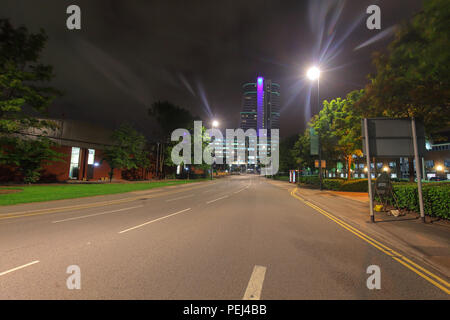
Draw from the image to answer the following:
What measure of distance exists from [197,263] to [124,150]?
3371 centimetres

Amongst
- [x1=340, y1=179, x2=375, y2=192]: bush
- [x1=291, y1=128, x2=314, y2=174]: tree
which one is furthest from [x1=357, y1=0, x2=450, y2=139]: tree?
[x1=291, y1=128, x2=314, y2=174]: tree

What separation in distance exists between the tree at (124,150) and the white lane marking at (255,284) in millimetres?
33361

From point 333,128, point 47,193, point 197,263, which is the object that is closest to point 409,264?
point 197,263

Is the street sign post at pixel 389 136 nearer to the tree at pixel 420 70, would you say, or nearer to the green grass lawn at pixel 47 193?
the tree at pixel 420 70

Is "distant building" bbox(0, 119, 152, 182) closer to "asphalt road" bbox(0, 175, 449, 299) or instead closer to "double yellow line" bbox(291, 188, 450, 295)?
"asphalt road" bbox(0, 175, 449, 299)

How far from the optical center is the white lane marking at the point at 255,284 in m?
2.80

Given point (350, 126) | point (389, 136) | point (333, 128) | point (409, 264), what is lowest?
point (409, 264)

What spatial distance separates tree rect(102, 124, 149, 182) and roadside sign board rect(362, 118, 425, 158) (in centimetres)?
3371

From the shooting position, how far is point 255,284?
311cm

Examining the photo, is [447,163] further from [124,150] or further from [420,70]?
[124,150]

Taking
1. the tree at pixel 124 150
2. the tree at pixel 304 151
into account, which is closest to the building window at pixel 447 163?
Answer: the tree at pixel 304 151
